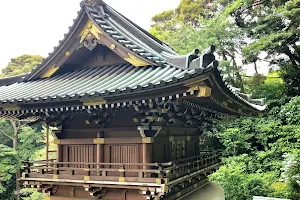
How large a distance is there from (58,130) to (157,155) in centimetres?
279

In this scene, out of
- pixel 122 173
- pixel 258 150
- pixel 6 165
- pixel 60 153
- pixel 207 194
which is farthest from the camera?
pixel 6 165

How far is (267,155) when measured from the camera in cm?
1916

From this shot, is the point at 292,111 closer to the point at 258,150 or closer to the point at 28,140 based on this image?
the point at 258,150

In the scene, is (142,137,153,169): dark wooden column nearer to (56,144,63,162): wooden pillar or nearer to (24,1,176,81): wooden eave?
(24,1,176,81): wooden eave

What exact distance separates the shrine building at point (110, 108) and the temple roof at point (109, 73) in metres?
0.03

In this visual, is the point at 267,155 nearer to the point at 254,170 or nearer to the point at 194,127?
the point at 254,170

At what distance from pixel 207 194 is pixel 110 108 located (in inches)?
208

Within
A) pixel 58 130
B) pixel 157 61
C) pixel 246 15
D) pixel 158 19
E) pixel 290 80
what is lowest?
pixel 58 130

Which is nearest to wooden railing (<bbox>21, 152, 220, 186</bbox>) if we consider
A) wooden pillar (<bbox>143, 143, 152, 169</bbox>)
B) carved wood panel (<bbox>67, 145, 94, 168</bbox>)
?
wooden pillar (<bbox>143, 143, 152, 169</bbox>)

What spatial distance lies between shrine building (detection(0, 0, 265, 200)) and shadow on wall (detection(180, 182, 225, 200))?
668mm

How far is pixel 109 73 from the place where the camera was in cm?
733

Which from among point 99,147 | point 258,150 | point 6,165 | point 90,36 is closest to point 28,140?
point 6,165

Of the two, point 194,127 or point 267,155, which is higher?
point 194,127

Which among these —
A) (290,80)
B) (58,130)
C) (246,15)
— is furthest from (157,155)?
(246,15)
